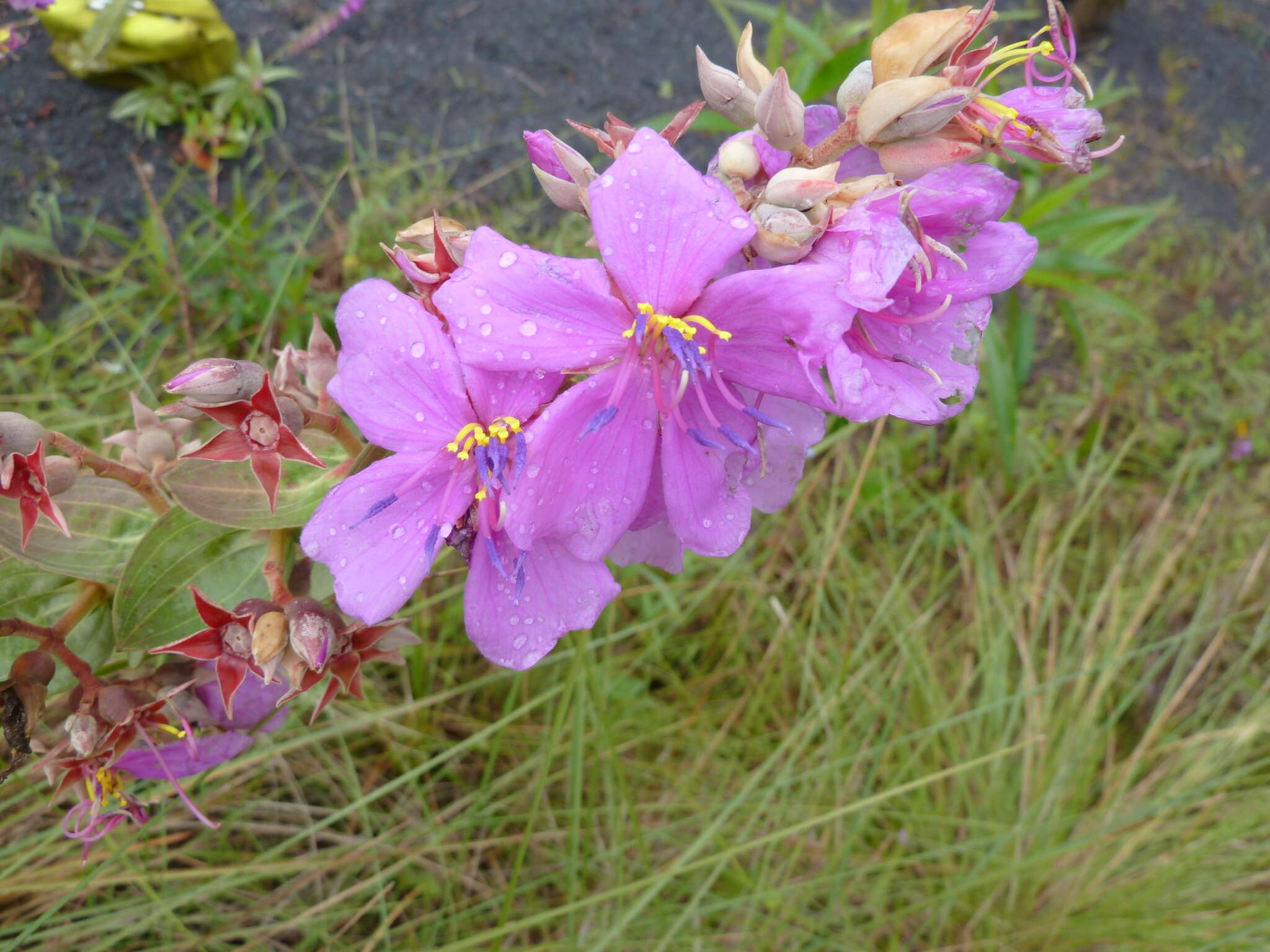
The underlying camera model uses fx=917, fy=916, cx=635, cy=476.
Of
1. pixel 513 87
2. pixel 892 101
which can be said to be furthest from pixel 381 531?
pixel 513 87

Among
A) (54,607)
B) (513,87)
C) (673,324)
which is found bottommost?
(513,87)

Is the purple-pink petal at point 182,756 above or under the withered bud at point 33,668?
under

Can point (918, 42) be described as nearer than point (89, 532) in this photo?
Yes

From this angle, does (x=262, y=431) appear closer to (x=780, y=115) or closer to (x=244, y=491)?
(x=244, y=491)

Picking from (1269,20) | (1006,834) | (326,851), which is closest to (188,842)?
(326,851)

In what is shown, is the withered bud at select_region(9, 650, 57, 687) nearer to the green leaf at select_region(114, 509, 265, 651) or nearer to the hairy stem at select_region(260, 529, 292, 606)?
the green leaf at select_region(114, 509, 265, 651)

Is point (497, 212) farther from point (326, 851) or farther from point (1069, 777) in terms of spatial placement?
point (1069, 777)

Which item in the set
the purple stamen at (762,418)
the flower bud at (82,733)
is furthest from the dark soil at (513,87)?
the purple stamen at (762,418)

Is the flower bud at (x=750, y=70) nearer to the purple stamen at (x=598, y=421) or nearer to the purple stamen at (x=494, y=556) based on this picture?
the purple stamen at (x=598, y=421)
